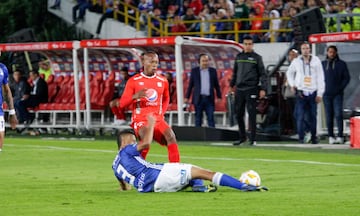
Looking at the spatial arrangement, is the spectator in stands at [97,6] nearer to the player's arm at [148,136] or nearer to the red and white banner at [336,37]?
the red and white banner at [336,37]

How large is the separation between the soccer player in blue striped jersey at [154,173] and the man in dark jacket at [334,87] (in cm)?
1136

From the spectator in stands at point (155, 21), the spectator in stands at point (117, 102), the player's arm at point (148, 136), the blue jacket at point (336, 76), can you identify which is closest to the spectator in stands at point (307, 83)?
the blue jacket at point (336, 76)

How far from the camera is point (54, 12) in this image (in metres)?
49.0

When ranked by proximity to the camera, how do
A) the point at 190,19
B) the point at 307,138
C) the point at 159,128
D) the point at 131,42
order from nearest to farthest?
the point at 159,128 < the point at 307,138 < the point at 131,42 < the point at 190,19

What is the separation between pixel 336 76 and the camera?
27.1 metres

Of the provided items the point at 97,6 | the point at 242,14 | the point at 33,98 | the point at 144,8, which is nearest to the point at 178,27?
the point at 242,14

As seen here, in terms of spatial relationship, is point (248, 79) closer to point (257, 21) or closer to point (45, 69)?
point (45, 69)

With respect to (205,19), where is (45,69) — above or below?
below

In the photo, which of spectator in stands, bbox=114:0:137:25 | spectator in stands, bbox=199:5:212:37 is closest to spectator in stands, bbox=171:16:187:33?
spectator in stands, bbox=199:5:212:37

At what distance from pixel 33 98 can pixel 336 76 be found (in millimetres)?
10740

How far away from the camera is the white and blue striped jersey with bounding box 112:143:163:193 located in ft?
52.0

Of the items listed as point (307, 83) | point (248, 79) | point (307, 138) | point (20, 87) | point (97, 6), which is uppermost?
point (97, 6)

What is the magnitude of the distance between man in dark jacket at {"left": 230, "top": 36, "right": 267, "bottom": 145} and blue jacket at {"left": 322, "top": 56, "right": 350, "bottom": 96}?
138 centimetres

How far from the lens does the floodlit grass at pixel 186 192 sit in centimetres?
1410
